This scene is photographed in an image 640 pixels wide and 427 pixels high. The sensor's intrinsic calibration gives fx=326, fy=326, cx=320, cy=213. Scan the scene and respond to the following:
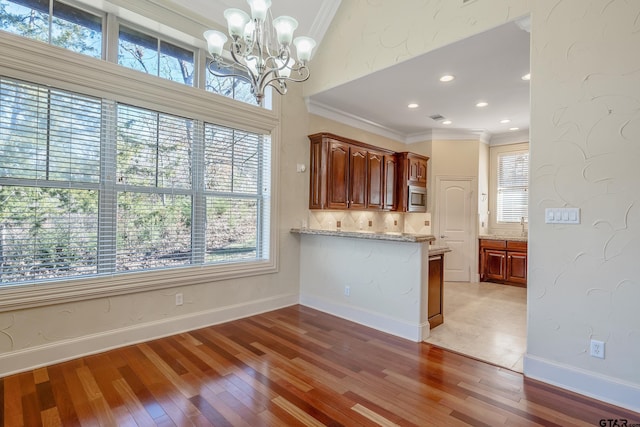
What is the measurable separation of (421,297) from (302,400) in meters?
1.61

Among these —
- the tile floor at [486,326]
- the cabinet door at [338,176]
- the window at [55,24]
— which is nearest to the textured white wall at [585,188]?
the tile floor at [486,326]

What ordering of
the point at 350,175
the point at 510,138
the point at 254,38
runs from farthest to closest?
the point at 510,138 → the point at 350,175 → the point at 254,38

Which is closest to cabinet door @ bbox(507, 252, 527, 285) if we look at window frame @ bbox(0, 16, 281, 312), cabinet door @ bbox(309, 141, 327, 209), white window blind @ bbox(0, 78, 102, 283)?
cabinet door @ bbox(309, 141, 327, 209)

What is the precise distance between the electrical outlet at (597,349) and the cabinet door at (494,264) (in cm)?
395

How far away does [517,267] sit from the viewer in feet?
19.1

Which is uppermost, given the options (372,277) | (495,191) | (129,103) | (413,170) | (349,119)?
(349,119)

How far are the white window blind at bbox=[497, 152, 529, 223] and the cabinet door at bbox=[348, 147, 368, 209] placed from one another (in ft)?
10.6

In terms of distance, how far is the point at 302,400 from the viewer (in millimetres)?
2182

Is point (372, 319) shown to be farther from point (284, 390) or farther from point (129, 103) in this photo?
point (129, 103)

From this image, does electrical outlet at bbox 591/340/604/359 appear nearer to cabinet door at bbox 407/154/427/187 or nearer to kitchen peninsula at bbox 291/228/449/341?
kitchen peninsula at bbox 291/228/449/341

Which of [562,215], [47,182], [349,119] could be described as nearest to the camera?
[562,215]

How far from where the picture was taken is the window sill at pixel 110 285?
2520mm

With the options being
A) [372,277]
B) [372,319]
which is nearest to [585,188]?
[372,277]

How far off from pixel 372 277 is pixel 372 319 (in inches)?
18.3
